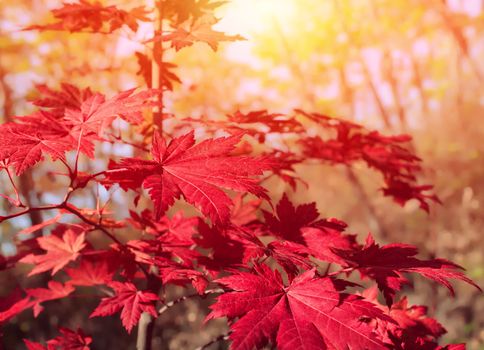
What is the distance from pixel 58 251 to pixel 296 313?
4.03 ft

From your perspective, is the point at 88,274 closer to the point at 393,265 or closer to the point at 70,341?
the point at 70,341

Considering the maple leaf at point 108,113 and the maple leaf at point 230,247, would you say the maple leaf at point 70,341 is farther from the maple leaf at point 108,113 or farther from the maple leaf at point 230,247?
the maple leaf at point 108,113

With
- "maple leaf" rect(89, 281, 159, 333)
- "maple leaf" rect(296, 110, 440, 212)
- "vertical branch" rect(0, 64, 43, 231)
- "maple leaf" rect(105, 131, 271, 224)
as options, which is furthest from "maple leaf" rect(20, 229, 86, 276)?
"vertical branch" rect(0, 64, 43, 231)

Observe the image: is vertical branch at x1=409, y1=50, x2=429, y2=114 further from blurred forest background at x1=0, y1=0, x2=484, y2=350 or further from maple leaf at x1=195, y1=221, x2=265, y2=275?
maple leaf at x1=195, y1=221, x2=265, y2=275

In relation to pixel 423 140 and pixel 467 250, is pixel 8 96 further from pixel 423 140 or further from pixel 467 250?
pixel 423 140

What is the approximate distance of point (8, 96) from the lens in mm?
7359

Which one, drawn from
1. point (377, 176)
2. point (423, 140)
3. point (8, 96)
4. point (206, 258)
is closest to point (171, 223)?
point (206, 258)

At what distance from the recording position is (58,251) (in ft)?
5.77

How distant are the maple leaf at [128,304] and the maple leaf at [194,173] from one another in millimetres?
478

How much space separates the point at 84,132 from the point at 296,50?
1106 cm

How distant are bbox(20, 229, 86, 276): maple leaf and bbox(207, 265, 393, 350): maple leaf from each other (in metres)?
0.92

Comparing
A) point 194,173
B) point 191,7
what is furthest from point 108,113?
point 191,7

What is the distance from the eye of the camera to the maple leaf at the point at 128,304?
137cm

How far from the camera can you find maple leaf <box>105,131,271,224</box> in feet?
3.44
